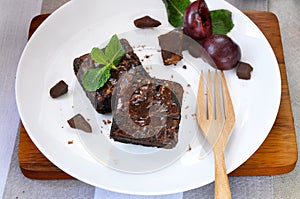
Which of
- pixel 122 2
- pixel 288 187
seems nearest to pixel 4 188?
pixel 122 2

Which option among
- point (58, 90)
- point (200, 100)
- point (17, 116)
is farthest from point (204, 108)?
point (17, 116)

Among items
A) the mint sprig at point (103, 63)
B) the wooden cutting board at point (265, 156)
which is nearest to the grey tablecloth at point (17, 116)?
the wooden cutting board at point (265, 156)

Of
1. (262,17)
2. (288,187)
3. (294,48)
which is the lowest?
(288,187)

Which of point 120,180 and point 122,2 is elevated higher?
point 122,2

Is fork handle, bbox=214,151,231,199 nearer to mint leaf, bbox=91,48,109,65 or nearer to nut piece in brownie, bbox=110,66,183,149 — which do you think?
nut piece in brownie, bbox=110,66,183,149

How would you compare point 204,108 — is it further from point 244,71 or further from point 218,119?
point 244,71

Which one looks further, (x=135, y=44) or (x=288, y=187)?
(x=135, y=44)

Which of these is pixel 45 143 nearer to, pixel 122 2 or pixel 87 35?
pixel 87 35

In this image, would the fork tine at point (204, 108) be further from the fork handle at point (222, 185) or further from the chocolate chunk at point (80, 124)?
the chocolate chunk at point (80, 124)
